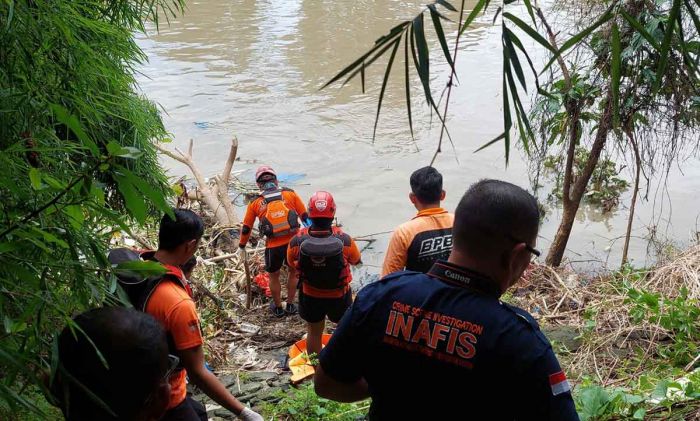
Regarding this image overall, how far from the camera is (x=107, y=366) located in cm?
156

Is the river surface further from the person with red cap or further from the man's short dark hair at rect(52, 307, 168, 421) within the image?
the man's short dark hair at rect(52, 307, 168, 421)

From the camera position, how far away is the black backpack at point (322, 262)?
509 cm

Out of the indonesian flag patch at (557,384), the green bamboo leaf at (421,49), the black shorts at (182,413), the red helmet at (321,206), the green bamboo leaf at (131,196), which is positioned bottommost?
the red helmet at (321,206)

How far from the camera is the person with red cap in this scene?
5.11 metres

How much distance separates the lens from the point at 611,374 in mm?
4516

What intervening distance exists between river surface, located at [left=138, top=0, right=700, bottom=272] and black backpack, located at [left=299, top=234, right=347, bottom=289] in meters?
3.39

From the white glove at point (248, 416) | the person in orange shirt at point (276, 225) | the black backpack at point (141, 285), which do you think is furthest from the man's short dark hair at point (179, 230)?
the person in orange shirt at point (276, 225)

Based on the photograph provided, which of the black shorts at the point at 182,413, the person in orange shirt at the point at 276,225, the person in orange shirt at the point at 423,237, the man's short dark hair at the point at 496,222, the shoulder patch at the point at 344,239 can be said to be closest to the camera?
the man's short dark hair at the point at 496,222

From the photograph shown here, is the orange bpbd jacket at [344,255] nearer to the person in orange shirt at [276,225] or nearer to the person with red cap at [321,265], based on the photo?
the person with red cap at [321,265]

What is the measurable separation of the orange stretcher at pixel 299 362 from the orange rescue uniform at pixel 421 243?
998 mm

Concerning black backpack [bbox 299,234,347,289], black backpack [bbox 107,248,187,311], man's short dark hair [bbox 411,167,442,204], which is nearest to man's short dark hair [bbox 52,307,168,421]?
black backpack [bbox 107,248,187,311]

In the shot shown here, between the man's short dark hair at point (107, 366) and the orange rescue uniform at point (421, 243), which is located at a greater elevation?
the man's short dark hair at point (107, 366)

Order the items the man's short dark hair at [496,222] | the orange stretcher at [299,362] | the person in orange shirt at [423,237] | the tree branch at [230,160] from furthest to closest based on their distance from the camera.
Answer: the tree branch at [230,160] → the orange stretcher at [299,362] → the person in orange shirt at [423,237] → the man's short dark hair at [496,222]

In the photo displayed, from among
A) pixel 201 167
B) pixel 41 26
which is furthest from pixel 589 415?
pixel 201 167
